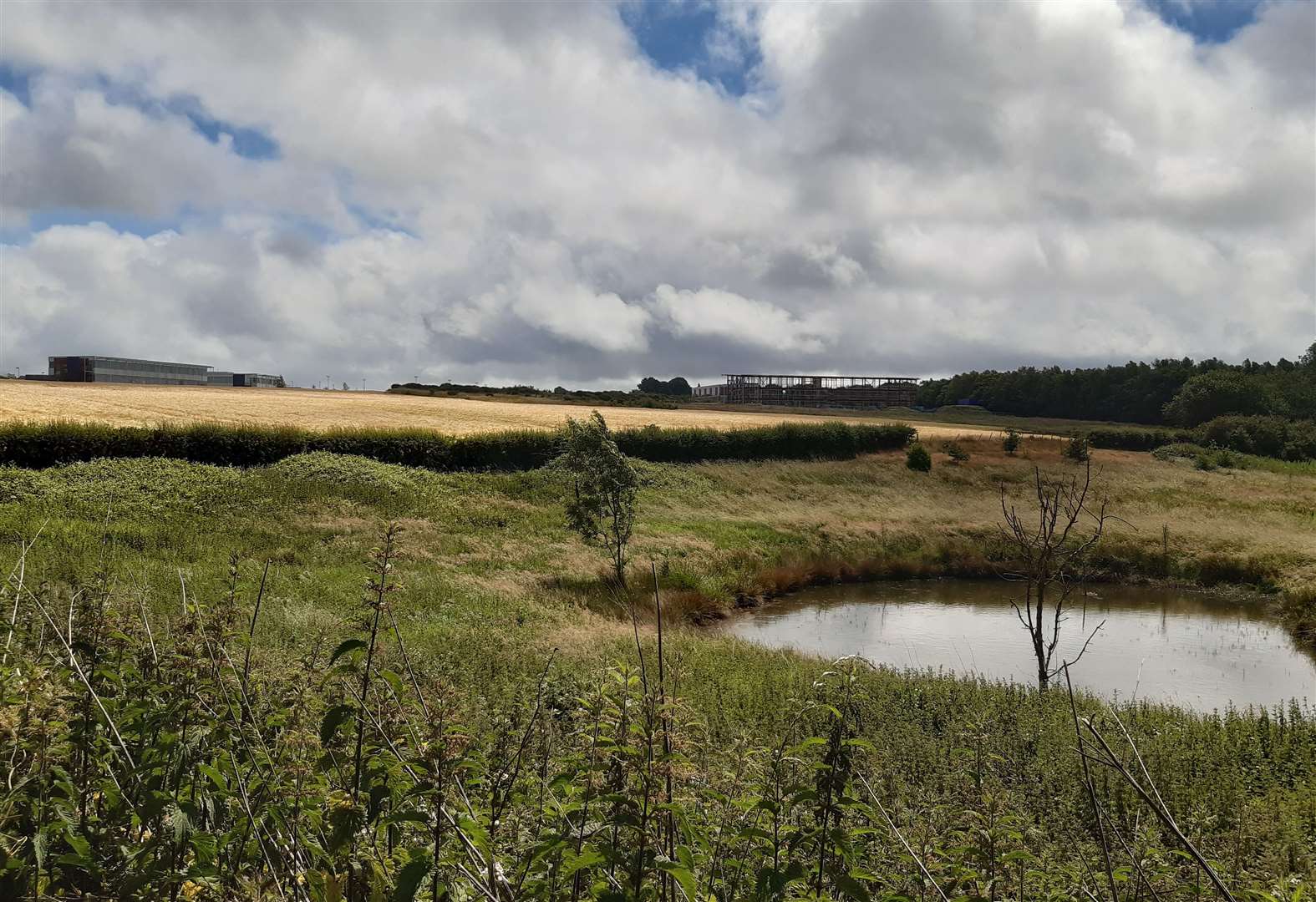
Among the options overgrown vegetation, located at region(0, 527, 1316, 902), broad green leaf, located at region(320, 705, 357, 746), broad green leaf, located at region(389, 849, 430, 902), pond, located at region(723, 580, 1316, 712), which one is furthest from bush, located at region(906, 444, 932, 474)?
broad green leaf, located at region(389, 849, 430, 902)

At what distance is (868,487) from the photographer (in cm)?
4109

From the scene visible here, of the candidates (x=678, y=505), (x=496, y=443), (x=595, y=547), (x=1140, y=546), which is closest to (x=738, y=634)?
(x=595, y=547)

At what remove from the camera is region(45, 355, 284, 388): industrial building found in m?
83.4

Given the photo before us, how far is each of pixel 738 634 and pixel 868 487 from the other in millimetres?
22891

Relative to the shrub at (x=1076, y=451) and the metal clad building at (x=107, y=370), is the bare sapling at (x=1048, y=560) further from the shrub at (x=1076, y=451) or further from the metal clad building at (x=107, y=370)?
the metal clad building at (x=107, y=370)

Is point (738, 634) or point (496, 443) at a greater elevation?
point (496, 443)

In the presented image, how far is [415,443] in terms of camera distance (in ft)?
121

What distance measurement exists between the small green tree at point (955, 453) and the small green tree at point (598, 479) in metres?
30.8

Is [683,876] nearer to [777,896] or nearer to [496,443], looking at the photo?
[777,896]

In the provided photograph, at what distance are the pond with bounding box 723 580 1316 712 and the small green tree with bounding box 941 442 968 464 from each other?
813 inches

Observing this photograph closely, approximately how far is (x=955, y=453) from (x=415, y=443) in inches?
1224

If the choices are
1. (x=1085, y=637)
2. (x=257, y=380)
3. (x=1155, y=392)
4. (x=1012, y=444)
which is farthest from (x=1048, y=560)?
(x=257, y=380)

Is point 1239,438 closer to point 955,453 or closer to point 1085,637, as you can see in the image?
point 955,453

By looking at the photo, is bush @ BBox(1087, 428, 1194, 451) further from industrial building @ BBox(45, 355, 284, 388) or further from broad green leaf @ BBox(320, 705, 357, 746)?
industrial building @ BBox(45, 355, 284, 388)
